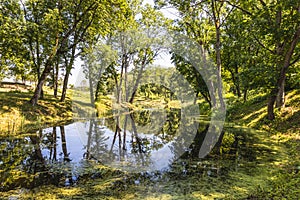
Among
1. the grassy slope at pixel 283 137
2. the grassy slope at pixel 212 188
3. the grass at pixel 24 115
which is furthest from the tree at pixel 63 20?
the grassy slope at pixel 212 188

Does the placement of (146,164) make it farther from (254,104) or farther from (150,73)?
(150,73)

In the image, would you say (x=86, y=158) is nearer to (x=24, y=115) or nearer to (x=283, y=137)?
(x=283, y=137)

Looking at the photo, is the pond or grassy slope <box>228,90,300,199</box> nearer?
grassy slope <box>228,90,300,199</box>

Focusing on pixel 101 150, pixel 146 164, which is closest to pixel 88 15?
pixel 101 150

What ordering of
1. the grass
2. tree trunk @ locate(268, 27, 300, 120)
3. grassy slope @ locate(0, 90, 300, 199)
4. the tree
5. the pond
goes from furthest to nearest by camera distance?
the tree → the grass → tree trunk @ locate(268, 27, 300, 120) → the pond → grassy slope @ locate(0, 90, 300, 199)

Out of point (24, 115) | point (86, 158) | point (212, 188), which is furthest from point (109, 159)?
point (24, 115)

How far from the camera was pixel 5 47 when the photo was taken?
14.1 metres

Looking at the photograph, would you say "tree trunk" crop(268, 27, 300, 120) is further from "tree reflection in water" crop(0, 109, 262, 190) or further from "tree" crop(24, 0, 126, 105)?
"tree" crop(24, 0, 126, 105)

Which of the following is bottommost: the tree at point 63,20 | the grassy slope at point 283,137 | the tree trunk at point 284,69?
the grassy slope at point 283,137

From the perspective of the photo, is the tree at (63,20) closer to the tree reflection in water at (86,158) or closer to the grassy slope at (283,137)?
the tree reflection in water at (86,158)

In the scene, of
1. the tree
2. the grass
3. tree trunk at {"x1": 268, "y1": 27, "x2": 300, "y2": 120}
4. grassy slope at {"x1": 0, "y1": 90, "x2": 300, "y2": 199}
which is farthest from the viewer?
the tree

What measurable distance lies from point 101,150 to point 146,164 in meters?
2.36

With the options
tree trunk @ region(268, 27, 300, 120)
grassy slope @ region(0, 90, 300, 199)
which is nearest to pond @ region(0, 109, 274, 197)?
grassy slope @ region(0, 90, 300, 199)

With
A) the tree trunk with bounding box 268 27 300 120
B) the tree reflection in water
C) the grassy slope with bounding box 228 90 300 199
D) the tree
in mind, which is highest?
the tree
